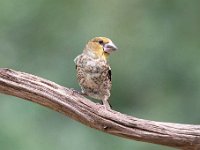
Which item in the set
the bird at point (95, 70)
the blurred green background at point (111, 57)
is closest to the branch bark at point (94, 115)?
the bird at point (95, 70)

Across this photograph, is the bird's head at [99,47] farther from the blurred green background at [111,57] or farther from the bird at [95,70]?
the blurred green background at [111,57]

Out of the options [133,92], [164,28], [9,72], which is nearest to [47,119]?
[133,92]

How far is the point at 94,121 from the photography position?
12.2 ft

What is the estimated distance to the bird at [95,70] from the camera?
397 cm

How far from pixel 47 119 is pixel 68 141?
389 millimetres

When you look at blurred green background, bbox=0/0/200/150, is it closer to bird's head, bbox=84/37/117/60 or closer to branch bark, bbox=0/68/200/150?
bird's head, bbox=84/37/117/60

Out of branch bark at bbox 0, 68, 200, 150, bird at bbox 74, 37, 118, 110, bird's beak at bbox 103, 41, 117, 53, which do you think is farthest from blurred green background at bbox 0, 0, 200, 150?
branch bark at bbox 0, 68, 200, 150

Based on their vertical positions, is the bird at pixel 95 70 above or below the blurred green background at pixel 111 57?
below

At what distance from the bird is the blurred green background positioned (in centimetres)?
176

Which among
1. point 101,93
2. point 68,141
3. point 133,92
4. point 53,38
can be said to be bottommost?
point 101,93

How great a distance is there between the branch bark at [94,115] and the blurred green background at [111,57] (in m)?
2.06

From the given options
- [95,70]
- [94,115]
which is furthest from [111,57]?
[94,115]

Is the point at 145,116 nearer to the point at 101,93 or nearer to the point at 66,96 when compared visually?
the point at 101,93

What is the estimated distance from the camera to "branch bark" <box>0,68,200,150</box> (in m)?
3.66
